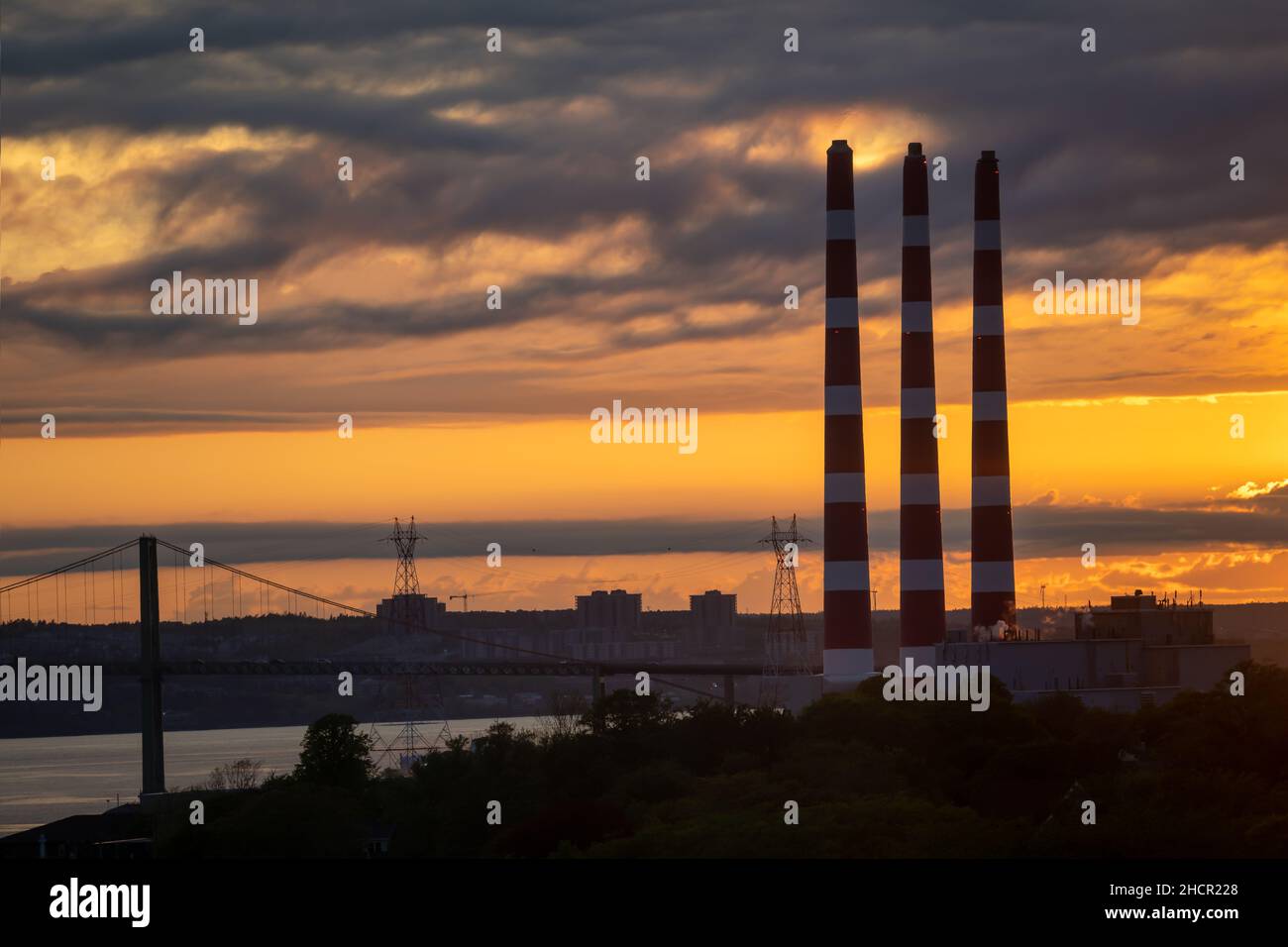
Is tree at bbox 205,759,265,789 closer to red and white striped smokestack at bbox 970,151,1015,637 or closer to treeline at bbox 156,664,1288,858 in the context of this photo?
treeline at bbox 156,664,1288,858

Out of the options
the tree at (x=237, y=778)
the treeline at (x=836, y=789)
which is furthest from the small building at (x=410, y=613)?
the treeline at (x=836, y=789)

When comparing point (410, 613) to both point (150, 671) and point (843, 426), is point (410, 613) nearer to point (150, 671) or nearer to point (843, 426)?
point (150, 671)

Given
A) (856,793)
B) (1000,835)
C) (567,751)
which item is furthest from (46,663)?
(1000,835)

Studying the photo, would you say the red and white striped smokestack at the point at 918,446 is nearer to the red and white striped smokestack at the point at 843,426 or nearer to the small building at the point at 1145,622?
the red and white striped smokestack at the point at 843,426

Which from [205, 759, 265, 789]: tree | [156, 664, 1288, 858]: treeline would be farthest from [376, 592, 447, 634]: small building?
[156, 664, 1288, 858]: treeline

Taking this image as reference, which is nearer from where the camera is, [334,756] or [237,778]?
[334,756]

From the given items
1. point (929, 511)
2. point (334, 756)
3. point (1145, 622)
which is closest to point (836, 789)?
point (929, 511)
